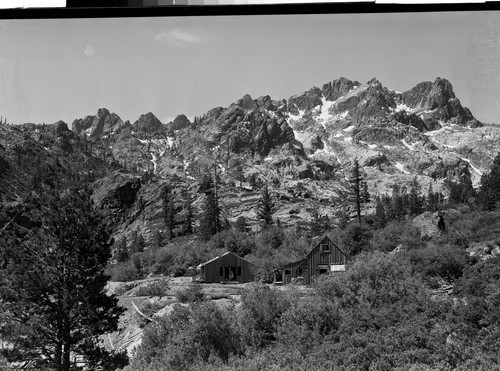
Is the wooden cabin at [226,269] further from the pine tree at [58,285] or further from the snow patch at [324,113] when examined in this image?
the snow patch at [324,113]

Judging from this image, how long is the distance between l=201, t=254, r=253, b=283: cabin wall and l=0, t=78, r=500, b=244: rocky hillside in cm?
81

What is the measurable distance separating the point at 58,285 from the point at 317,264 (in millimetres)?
5298

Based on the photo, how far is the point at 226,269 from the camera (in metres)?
8.67

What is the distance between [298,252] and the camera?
912 centimetres

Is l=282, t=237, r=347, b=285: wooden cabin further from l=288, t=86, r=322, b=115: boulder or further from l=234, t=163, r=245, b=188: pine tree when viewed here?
l=288, t=86, r=322, b=115: boulder

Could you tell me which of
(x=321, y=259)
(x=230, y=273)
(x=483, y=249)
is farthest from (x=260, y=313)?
(x=483, y=249)

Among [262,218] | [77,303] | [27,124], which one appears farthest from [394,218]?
[27,124]

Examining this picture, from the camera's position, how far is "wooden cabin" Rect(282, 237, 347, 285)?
9078 millimetres

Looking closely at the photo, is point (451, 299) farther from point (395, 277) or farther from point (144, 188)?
point (144, 188)

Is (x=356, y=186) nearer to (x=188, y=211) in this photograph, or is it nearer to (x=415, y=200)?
(x=415, y=200)

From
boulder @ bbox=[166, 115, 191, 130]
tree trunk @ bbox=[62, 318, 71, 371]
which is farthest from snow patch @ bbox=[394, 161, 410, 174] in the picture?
→ tree trunk @ bbox=[62, 318, 71, 371]

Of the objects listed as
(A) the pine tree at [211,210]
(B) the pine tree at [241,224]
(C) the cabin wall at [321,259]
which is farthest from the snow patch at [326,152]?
(A) the pine tree at [211,210]

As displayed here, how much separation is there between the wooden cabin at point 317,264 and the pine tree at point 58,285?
12.1 feet

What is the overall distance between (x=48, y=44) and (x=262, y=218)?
520 cm
